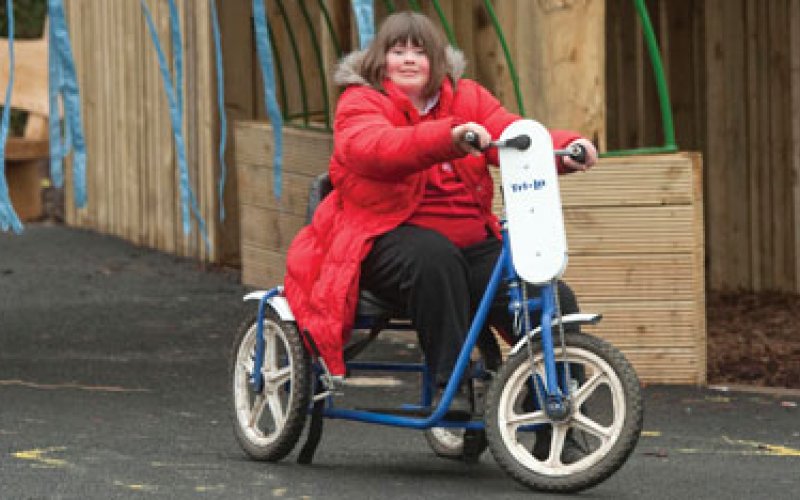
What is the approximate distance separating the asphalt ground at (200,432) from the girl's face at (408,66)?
1.19 metres

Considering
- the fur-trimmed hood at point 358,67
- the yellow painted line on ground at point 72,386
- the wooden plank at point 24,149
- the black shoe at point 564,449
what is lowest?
the wooden plank at point 24,149

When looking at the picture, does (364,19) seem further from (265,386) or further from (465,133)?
(265,386)

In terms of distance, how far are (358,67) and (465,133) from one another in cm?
71

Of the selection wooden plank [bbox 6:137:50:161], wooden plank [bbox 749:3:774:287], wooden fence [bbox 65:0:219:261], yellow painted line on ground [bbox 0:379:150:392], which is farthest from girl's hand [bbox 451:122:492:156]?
wooden plank [bbox 6:137:50:161]

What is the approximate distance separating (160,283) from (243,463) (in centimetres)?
607

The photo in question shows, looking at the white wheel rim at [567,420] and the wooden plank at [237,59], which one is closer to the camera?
the white wheel rim at [567,420]

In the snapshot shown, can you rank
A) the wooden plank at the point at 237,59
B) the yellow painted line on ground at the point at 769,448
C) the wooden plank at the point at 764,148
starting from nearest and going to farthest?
1. the yellow painted line on ground at the point at 769,448
2. the wooden plank at the point at 764,148
3. the wooden plank at the point at 237,59

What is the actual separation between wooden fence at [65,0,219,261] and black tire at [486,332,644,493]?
7567mm

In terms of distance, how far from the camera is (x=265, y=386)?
6379 mm

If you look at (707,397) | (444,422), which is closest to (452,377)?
(444,422)

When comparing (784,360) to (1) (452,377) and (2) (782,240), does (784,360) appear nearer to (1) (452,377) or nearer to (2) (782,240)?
(2) (782,240)

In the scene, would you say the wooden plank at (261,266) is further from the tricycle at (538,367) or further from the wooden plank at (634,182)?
the tricycle at (538,367)

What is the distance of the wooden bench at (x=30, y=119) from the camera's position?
15.9 m

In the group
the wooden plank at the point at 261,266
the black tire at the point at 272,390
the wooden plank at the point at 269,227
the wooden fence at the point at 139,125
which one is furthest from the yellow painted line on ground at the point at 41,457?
the wooden fence at the point at 139,125
